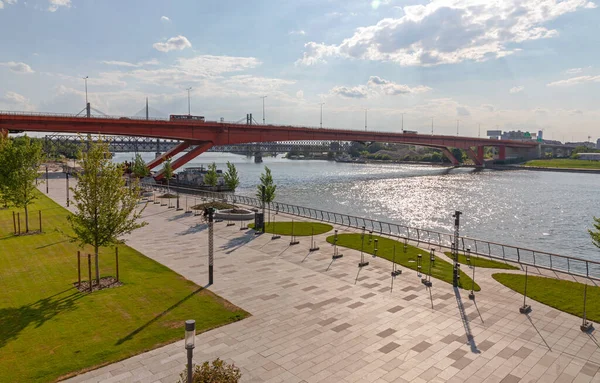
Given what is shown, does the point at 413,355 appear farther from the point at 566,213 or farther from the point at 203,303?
the point at 566,213

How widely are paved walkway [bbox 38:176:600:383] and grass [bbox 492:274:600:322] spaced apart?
66 cm

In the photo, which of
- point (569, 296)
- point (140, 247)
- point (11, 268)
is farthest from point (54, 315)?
point (569, 296)

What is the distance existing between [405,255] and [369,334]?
11.2 meters

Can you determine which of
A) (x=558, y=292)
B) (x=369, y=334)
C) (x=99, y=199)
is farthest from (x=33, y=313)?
(x=558, y=292)

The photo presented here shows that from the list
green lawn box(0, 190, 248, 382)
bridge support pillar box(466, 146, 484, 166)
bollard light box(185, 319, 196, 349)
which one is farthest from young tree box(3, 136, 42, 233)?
bridge support pillar box(466, 146, 484, 166)

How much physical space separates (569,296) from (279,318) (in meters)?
12.6

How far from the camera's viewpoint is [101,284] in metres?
17.4

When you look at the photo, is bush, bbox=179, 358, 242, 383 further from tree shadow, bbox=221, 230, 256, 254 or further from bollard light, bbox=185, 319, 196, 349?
tree shadow, bbox=221, 230, 256, 254

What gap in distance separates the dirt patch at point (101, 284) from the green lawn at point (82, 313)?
0.31 m

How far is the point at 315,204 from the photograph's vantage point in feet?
176

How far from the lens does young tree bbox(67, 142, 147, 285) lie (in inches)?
656

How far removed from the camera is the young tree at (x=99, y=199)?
1667 cm

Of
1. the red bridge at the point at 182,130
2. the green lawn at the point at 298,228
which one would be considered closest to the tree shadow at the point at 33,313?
the green lawn at the point at 298,228

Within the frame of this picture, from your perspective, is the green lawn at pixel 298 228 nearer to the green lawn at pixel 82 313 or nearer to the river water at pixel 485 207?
the green lawn at pixel 82 313
